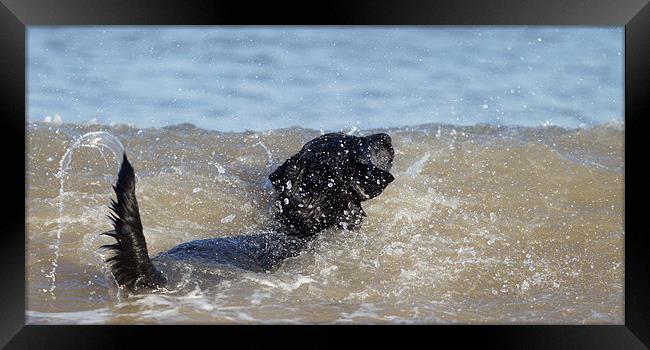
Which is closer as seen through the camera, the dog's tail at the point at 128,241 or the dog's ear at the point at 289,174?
the dog's tail at the point at 128,241

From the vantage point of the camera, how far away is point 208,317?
425cm

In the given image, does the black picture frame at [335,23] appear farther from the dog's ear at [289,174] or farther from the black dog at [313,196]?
the dog's ear at [289,174]

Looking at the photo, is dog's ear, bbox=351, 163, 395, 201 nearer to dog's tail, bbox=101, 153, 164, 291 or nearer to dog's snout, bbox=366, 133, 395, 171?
dog's snout, bbox=366, 133, 395, 171

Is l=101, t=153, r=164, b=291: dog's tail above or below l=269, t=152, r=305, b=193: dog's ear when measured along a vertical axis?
below

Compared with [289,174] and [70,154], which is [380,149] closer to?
[289,174]

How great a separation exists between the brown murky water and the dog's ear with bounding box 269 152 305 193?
546mm

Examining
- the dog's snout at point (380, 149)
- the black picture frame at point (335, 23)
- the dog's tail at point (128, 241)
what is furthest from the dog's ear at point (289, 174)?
the black picture frame at point (335, 23)

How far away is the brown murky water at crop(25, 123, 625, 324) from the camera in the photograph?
4.66m

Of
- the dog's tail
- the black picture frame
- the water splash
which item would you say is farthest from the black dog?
the black picture frame

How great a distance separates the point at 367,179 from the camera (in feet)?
19.0

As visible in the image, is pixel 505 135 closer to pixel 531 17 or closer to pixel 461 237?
pixel 461 237

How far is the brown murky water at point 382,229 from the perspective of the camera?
4656 mm
